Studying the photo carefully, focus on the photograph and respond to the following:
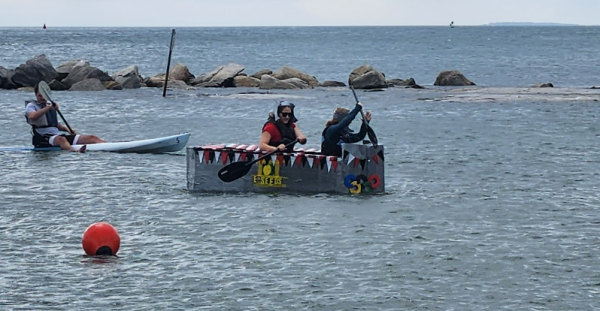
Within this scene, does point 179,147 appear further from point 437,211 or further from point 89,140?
point 437,211

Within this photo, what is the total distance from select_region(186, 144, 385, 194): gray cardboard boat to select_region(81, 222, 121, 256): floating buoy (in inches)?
205

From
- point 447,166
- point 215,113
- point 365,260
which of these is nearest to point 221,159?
point 365,260

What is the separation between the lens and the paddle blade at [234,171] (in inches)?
838

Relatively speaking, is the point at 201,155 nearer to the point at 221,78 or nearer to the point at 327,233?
the point at 327,233

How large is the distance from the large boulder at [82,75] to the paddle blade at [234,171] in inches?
1371

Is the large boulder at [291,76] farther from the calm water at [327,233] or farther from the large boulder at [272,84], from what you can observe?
the calm water at [327,233]

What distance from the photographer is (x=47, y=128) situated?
91.1 ft

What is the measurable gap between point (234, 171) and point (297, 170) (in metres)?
1.28

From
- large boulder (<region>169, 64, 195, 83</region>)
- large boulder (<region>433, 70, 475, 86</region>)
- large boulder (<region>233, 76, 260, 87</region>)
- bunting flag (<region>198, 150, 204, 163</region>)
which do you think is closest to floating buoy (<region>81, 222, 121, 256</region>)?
bunting flag (<region>198, 150, 204, 163</region>)

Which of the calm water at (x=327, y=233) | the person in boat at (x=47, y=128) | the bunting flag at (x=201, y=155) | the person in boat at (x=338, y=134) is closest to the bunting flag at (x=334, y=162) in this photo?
the person in boat at (x=338, y=134)

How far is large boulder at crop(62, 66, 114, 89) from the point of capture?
54.9 m

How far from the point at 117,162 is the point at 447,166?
26.9ft

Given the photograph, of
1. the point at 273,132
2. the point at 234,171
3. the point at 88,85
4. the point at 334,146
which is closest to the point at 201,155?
the point at 234,171

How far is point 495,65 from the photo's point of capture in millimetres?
93312
